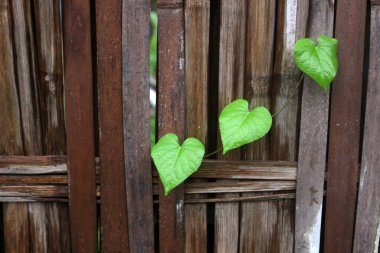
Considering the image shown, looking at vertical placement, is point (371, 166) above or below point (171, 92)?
below

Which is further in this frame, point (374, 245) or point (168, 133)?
point (374, 245)

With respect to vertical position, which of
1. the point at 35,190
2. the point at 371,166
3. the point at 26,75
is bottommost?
the point at 35,190

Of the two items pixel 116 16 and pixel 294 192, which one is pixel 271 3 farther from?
pixel 294 192

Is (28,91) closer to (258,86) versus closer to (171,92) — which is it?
(171,92)

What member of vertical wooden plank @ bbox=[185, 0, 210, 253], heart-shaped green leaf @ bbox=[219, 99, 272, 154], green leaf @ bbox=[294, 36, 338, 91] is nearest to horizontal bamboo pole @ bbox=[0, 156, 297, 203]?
vertical wooden plank @ bbox=[185, 0, 210, 253]

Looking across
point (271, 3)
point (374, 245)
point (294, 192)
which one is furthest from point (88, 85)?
point (374, 245)

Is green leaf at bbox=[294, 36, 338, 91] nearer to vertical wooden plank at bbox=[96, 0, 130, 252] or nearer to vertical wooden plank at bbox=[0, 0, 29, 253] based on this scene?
vertical wooden plank at bbox=[96, 0, 130, 252]

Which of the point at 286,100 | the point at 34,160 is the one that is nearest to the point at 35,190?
the point at 34,160
